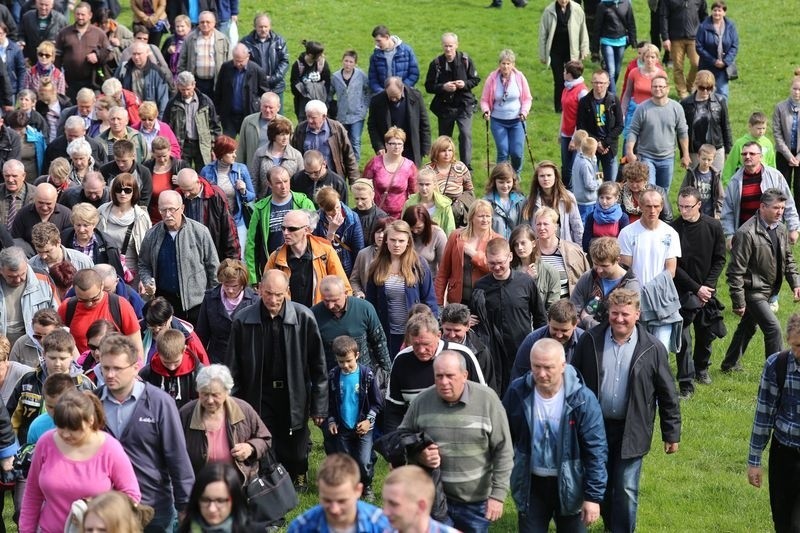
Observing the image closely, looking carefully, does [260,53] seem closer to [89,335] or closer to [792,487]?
[89,335]

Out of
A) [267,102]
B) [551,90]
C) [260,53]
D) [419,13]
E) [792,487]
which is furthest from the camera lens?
[419,13]

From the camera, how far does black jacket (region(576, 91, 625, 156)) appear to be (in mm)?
19266

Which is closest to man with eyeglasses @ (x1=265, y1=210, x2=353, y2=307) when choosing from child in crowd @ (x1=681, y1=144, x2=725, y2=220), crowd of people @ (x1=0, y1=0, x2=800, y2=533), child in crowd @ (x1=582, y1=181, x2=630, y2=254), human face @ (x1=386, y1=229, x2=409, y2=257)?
crowd of people @ (x1=0, y1=0, x2=800, y2=533)

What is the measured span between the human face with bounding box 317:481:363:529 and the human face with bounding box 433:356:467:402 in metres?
1.76

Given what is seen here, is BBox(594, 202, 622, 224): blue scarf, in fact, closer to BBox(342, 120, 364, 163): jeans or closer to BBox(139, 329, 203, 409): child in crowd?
BBox(139, 329, 203, 409): child in crowd

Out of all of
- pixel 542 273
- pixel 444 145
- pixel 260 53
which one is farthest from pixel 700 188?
pixel 260 53

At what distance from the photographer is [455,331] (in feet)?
36.4

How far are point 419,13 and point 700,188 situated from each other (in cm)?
1351

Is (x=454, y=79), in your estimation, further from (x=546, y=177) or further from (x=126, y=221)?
(x=126, y=221)

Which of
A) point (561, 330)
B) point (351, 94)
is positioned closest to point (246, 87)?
point (351, 94)

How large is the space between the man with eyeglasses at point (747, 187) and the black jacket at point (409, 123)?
14.8ft

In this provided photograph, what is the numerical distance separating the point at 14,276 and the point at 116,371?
345 cm

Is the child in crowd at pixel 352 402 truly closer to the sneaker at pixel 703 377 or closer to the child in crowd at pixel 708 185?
the sneaker at pixel 703 377

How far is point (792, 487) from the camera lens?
1015 cm
